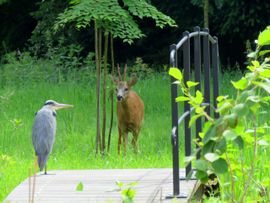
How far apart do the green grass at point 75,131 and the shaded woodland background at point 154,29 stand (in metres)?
2.46

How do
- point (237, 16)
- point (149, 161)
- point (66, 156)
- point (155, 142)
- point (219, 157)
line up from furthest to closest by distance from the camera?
point (237, 16) → point (155, 142) → point (66, 156) → point (149, 161) → point (219, 157)

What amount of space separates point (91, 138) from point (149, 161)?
2263mm

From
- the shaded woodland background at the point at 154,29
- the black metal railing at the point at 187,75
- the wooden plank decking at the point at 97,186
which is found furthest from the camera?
the shaded woodland background at the point at 154,29

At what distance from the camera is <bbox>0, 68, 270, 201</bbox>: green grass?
9.10 metres

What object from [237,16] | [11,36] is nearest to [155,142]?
[237,16]

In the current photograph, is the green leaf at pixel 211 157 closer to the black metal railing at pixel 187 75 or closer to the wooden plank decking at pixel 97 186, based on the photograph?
the black metal railing at pixel 187 75

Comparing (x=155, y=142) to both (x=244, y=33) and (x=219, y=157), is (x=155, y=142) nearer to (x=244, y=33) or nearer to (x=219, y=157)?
(x=219, y=157)

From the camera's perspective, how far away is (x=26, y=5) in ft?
85.3

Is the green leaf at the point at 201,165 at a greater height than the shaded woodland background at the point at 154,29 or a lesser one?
lesser

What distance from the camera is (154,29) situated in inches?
924

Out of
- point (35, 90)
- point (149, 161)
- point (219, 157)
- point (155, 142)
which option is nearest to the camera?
point (219, 157)

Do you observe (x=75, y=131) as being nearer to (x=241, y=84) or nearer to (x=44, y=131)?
(x=44, y=131)

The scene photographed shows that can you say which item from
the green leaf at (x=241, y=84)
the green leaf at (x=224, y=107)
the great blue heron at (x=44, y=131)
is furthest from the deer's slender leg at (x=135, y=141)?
the green leaf at (x=224, y=107)

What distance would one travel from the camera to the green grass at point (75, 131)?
358 inches
